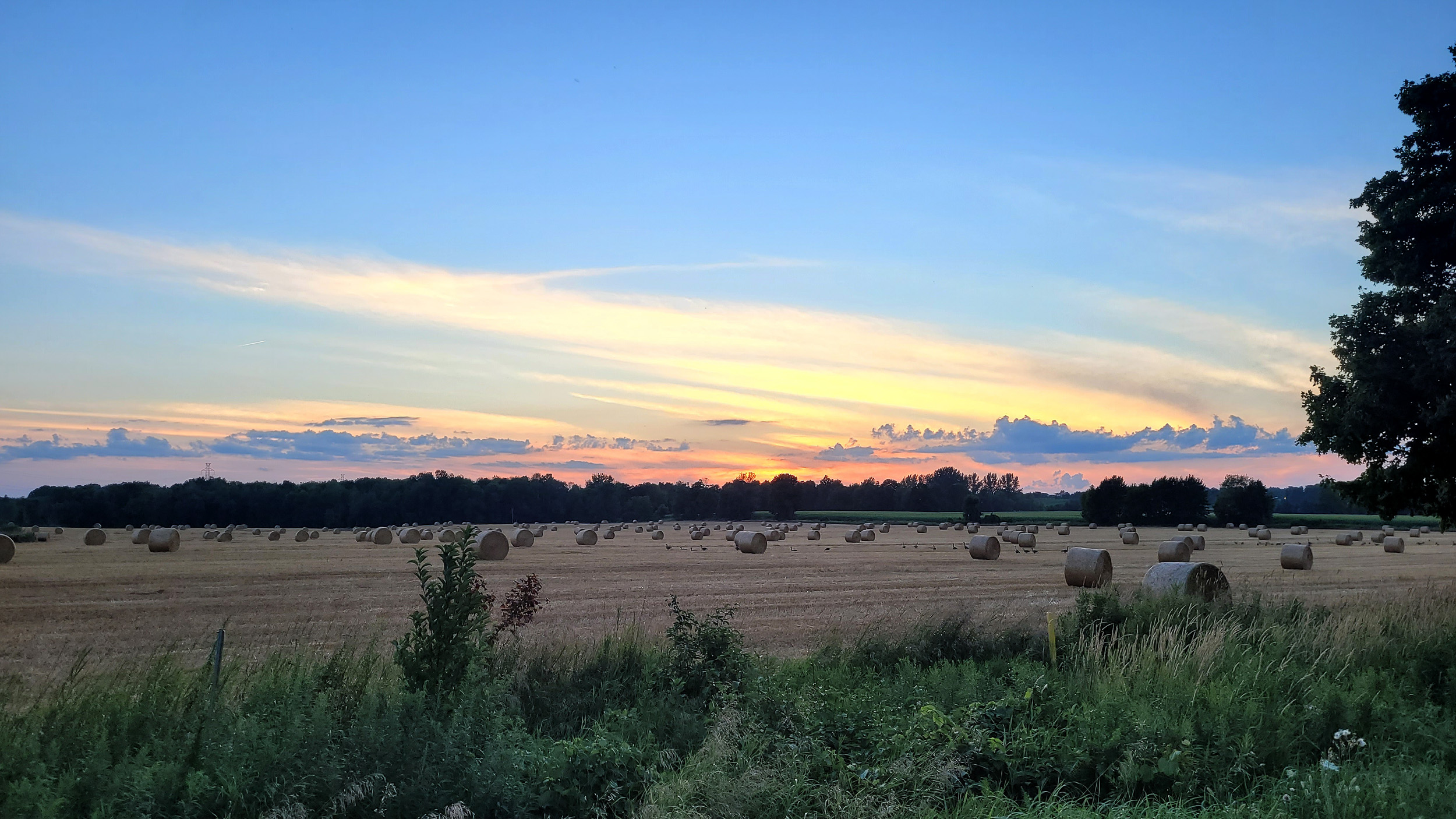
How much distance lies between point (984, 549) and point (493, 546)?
2151 centimetres

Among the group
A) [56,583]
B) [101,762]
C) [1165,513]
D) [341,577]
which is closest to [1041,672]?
[101,762]

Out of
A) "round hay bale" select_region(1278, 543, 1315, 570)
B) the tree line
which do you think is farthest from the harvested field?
the tree line

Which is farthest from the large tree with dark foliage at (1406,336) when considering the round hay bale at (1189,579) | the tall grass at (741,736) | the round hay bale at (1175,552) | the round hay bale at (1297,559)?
the round hay bale at (1175,552)

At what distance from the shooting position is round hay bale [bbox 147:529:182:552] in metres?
43.1

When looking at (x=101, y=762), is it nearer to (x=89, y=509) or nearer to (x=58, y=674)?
(x=58, y=674)

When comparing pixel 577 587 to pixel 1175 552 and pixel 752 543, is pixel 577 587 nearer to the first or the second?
pixel 752 543

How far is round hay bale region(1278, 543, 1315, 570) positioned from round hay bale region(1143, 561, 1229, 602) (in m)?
19.2

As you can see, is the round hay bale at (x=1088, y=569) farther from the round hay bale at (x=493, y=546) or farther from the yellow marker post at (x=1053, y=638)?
the round hay bale at (x=493, y=546)

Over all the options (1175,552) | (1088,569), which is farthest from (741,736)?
(1175,552)

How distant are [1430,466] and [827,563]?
73.3ft

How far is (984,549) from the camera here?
143 feet

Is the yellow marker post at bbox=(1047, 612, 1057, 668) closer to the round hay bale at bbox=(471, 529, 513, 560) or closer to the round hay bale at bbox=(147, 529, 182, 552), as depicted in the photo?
the round hay bale at bbox=(471, 529, 513, 560)

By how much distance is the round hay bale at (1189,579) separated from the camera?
2047 cm

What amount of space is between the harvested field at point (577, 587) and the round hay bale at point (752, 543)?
0.73 metres
